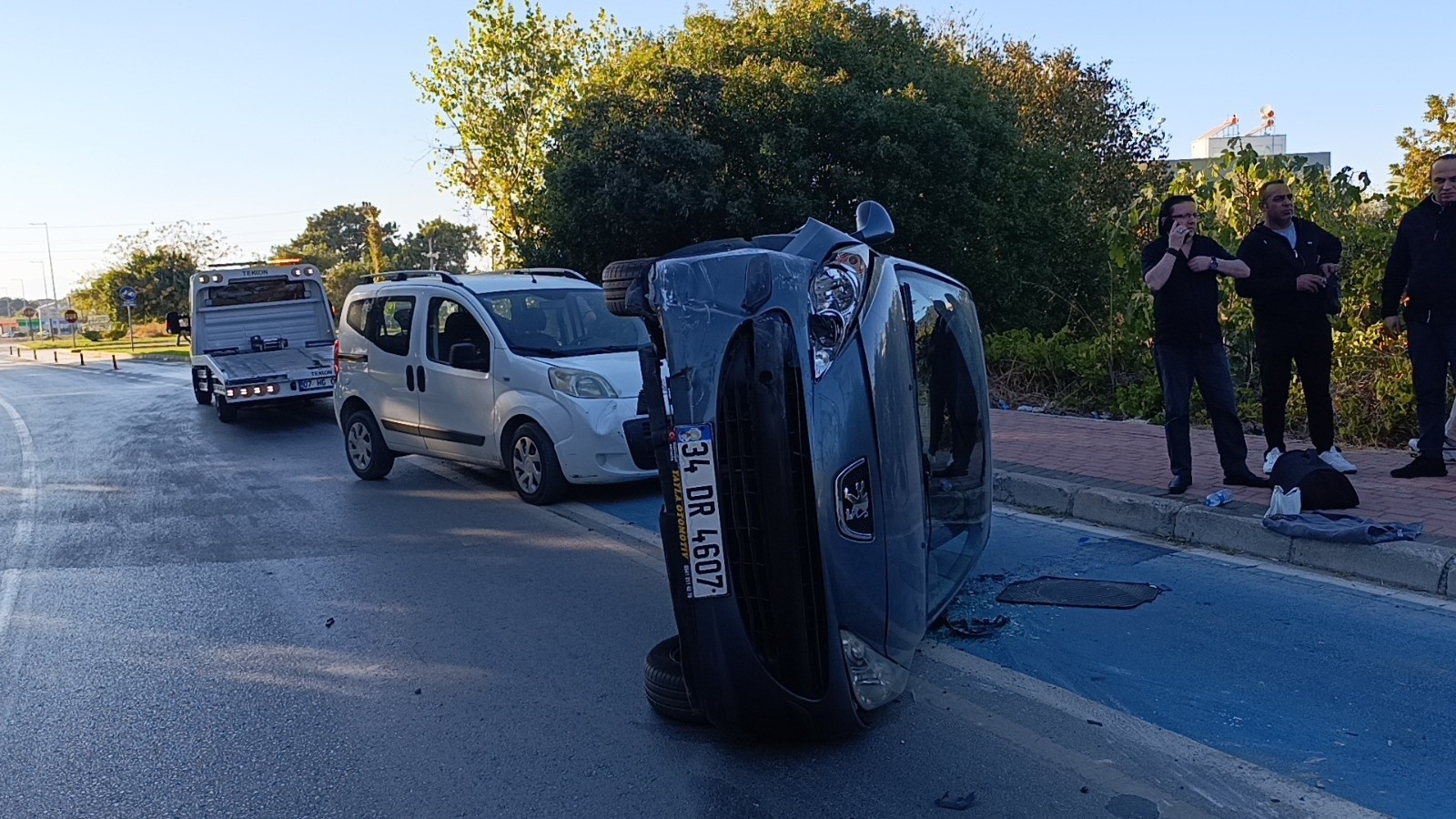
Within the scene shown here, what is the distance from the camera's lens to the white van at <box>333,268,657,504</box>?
8508mm

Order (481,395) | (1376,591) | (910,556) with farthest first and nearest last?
(481,395) < (1376,591) < (910,556)

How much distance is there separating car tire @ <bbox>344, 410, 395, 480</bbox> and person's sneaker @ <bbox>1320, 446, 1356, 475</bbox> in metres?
7.46

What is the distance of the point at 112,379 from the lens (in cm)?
2897

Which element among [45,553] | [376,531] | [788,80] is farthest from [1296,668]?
[788,80]

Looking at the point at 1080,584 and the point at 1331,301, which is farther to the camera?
the point at 1331,301

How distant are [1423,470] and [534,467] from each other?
19.9 feet

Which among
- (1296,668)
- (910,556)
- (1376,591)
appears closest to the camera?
(910,556)

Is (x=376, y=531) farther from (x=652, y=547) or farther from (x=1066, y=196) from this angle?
(x=1066, y=196)

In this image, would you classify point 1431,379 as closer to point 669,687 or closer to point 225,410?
point 669,687

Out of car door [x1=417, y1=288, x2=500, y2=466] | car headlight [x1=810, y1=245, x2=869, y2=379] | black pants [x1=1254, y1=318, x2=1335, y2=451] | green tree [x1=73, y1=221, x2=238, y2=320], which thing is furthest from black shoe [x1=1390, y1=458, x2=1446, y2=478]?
green tree [x1=73, y1=221, x2=238, y2=320]

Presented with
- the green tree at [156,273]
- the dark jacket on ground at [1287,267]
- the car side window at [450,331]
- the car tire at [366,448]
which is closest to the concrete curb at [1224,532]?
the dark jacket on ground at [1287,267]

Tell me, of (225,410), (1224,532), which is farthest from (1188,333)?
(225,410)

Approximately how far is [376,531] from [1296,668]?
6007 millimetres

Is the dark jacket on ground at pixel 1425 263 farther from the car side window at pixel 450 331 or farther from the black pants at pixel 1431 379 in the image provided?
the car side window at pixel 450 331
